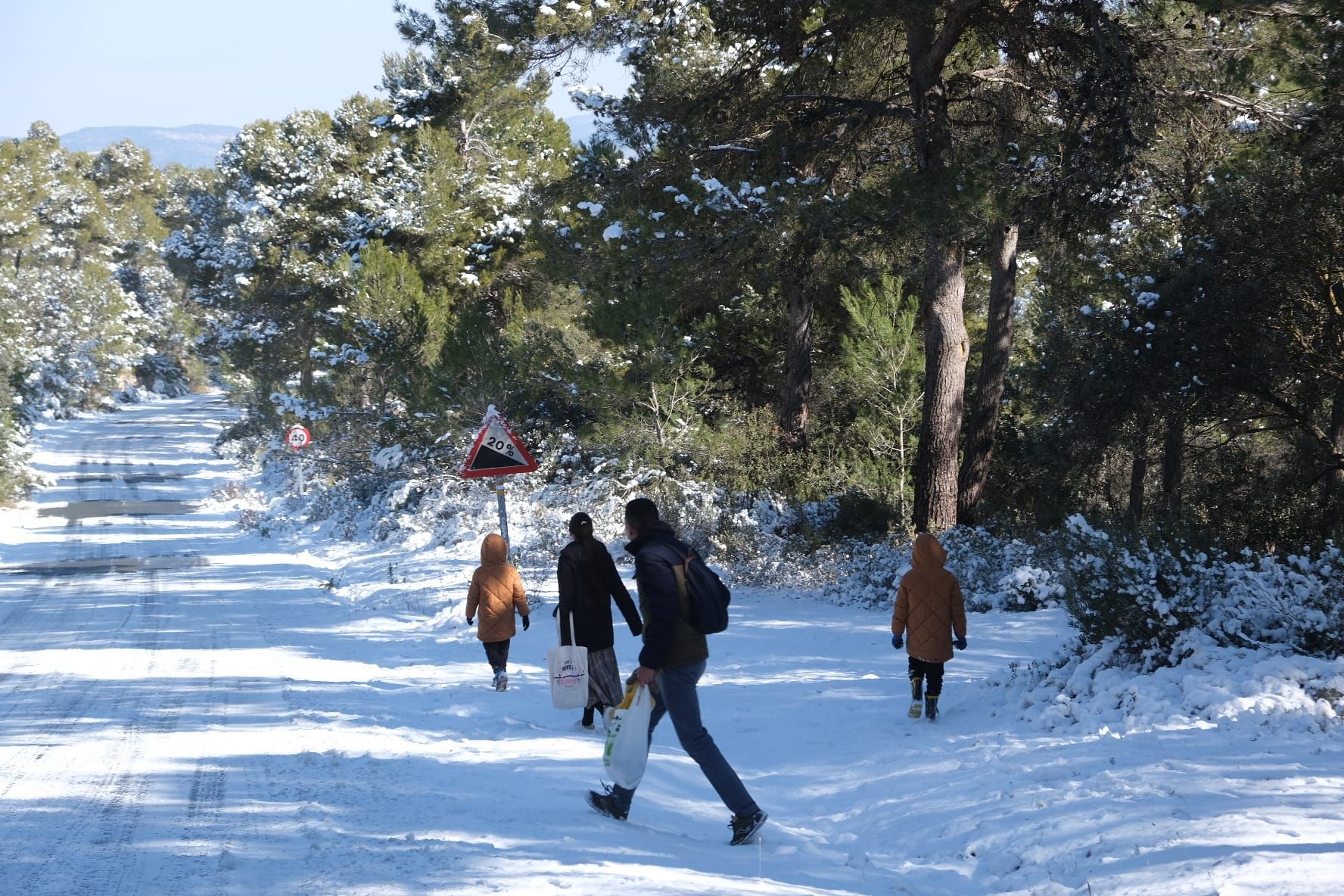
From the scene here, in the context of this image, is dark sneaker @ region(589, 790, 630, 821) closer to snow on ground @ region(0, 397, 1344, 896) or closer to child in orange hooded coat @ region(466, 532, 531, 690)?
snow on ground @ region(0, 397, 1344, 896)

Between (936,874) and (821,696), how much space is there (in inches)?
150

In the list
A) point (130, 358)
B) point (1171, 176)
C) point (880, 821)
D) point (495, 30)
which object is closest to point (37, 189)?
point (130, 358)

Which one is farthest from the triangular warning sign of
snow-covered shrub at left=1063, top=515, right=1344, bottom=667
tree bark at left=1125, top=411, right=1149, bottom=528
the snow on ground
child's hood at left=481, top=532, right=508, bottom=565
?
tree bark at left=1125, top=411, right=1149, bottom=528

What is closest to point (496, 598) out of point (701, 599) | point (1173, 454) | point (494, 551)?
point (494, 551)

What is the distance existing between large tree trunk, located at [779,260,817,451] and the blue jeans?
42.1 ft

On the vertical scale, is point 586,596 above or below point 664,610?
below

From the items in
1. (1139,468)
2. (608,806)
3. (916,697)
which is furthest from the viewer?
(1139,468)

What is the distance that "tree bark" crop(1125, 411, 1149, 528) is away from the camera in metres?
14.7

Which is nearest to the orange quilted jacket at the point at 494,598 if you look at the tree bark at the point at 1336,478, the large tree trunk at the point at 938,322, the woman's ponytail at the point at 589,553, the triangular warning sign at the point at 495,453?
the woman's ponytail at the point at 589,553

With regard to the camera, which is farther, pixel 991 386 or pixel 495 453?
pixel 991 386

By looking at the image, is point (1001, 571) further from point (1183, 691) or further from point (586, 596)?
point (586, 596)

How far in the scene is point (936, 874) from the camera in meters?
5.79

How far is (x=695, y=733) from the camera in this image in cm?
586

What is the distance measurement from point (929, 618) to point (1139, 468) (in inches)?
427
